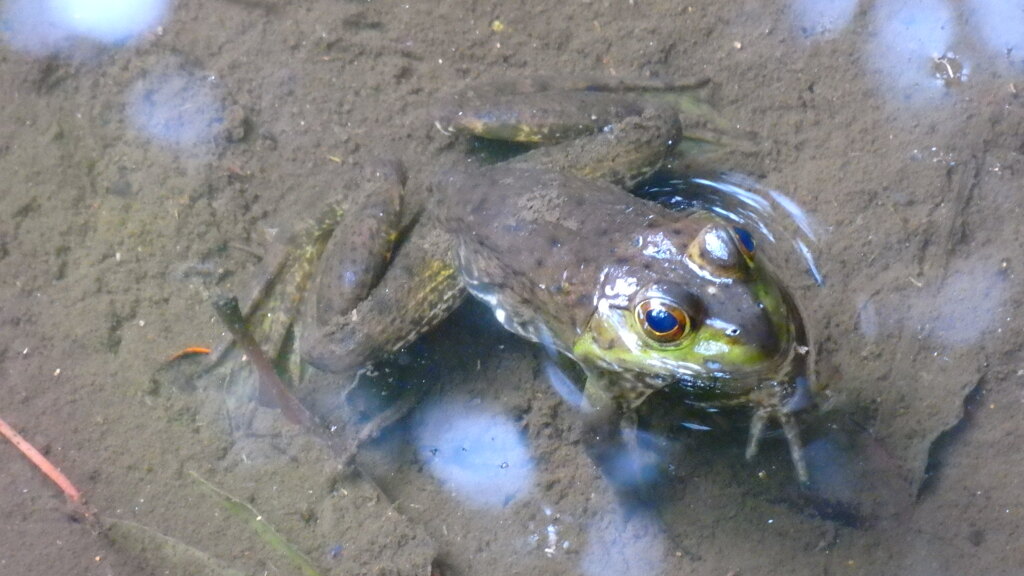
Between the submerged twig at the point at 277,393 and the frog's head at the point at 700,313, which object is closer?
the frog's head at the point at 700,313

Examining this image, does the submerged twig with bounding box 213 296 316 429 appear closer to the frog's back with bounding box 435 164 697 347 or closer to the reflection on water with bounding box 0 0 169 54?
the frog's back with bounding box 435 164 697 347

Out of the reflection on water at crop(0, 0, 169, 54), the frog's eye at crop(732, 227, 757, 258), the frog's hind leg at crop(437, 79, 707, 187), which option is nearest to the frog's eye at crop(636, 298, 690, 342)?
the frog's eye at crop(732, 227, 757, 258)

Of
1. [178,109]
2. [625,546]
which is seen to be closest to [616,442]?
[625,546]

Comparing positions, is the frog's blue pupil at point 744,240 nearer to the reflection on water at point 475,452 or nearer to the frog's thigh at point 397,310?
the frog's thigh at point 397,310

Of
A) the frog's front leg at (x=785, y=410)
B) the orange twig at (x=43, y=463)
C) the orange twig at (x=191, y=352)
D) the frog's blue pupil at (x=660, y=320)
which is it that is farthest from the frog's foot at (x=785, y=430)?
the orange twig at (x=43, y=463)

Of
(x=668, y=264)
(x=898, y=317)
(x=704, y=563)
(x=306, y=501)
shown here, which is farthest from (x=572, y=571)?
(x=898, y=317)

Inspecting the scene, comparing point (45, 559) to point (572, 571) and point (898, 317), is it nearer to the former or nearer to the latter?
point (572, 571)
